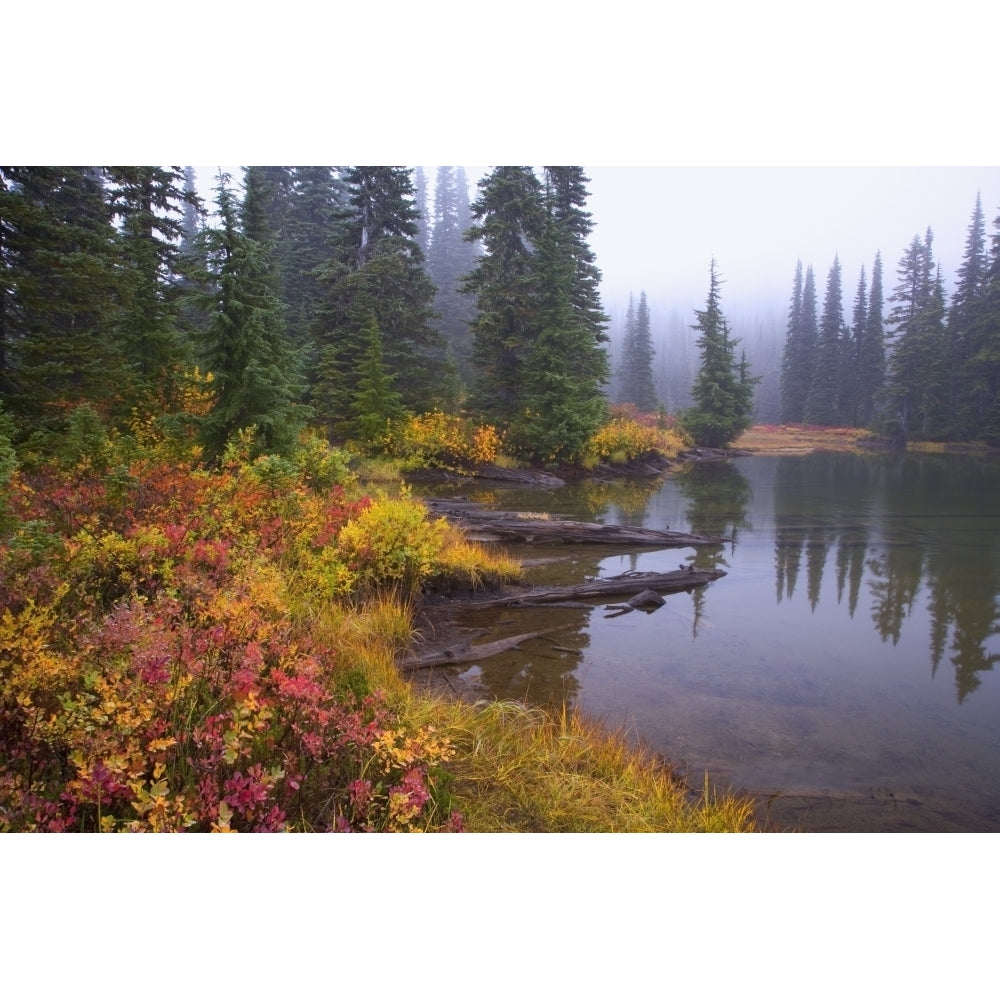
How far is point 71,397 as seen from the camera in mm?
8281

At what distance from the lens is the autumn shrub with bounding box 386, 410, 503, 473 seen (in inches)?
828

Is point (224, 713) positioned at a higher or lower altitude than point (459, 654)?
higher

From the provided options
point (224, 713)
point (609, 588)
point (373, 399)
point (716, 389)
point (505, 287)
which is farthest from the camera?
point (716, 389)

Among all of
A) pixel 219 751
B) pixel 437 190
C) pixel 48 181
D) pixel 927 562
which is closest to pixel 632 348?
pixel 437 190

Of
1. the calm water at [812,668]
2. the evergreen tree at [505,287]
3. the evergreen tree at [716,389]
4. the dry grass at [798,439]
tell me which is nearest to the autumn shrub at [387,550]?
the calm water at [812,668]

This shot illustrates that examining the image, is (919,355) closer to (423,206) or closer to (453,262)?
(453,262)

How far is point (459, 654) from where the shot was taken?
6578mm

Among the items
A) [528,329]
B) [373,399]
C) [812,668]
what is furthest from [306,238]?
[812,668]

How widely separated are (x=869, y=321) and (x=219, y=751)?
5814cm

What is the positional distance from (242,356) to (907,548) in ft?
42.2

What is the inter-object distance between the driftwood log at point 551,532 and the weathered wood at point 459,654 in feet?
14.0

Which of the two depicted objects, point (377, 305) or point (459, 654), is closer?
point (459, 654)

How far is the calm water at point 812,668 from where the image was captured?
4.69m

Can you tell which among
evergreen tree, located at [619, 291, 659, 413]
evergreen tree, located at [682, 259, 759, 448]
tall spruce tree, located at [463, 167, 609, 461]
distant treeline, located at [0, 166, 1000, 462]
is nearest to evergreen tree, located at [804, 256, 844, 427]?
distant treeline, located at [0, 166, 1000, 462]
